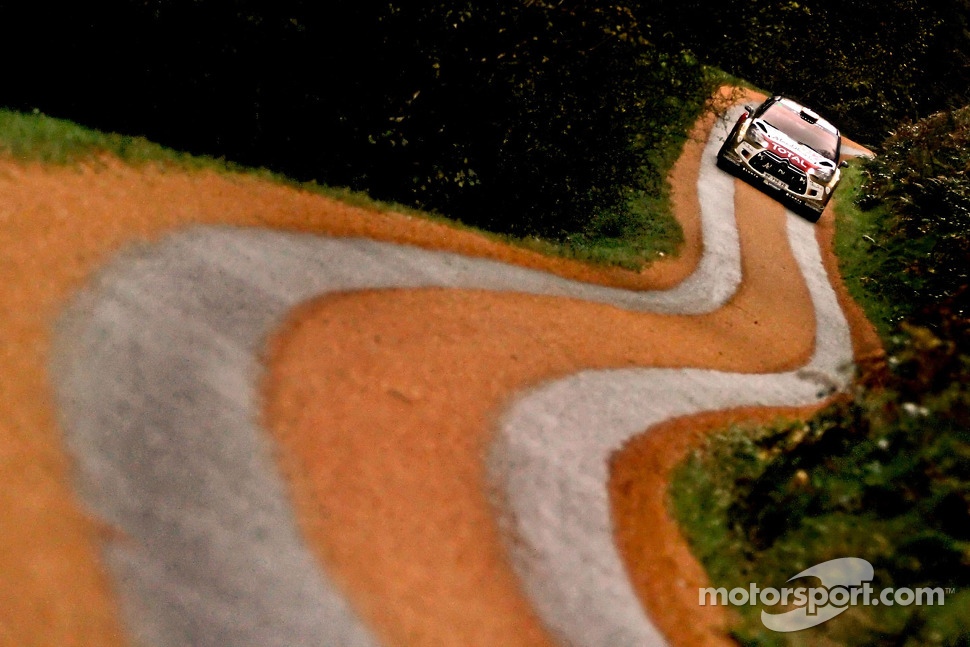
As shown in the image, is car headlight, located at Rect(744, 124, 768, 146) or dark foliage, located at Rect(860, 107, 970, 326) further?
car headlight, located at Rect(744, 124, 768, 146)

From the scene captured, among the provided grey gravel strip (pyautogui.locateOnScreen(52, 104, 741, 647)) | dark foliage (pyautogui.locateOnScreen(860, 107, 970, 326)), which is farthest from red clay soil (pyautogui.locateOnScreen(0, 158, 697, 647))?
dark foliage (pyautogui.locateOnScreen(860, 107, 970, 326))

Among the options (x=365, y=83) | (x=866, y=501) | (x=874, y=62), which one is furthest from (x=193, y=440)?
(x=874, y=62)

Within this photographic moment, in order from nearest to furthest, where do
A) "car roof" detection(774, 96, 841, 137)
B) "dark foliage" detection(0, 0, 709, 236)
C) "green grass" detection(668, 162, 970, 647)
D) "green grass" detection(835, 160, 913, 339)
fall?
"green grass" detection(668, 162, 970, 647), "dark foliage" detection(0, 0, 709, 236), "green grass" detection(835, 160, 913, 339), "car roof" detection(774, 96, 841, 137)

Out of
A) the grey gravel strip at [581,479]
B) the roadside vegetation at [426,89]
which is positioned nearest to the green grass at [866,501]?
the grey gravel strip at [581,479]

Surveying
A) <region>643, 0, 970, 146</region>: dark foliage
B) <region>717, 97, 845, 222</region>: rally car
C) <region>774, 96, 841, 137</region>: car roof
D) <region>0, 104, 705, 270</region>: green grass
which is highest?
<region>643, 0, 970, 146</region>: dark foliage

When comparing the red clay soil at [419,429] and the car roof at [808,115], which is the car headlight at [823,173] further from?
A: the red clay soil at [419,429]

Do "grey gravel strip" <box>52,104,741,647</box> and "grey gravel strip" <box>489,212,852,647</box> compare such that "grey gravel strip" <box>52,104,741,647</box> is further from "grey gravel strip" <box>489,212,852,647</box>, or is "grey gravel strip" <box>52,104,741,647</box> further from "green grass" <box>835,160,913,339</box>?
"green grass" <box>835,160,913,339</box>

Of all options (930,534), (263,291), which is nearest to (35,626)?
(263,291)
